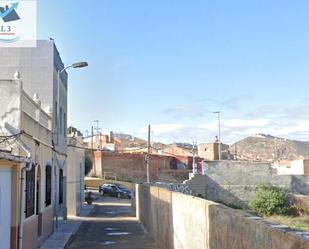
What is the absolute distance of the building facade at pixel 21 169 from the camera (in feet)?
40.3

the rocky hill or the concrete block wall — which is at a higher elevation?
the rocky hill

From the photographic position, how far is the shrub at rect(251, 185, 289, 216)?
1410 inches

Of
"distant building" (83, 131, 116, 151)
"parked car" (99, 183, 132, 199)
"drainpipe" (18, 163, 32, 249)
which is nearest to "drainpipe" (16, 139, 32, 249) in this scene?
"drainpipe" (18, 163, 32, 249)

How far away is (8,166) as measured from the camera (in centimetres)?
1237

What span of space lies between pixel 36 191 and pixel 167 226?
4.33 meters

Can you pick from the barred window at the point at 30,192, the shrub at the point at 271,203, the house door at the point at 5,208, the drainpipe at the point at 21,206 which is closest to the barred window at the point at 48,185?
the barred window at the point at 30,192

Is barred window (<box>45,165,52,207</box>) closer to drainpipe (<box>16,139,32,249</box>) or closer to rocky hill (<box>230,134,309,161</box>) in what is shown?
drainpipe (<box>16,139,32,249</box>)

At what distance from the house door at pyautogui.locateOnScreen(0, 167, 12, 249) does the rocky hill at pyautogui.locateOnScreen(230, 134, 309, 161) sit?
328 ft

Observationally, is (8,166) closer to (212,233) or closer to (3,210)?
(3,210)

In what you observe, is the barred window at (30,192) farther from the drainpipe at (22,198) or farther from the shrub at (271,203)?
the shrub at (271,203)

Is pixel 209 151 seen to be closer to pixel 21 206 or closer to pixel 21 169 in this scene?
pixel 21 169

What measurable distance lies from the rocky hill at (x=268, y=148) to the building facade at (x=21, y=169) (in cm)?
9512

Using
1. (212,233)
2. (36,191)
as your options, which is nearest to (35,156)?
(36,191)

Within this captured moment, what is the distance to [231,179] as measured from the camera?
41438 millimetres
